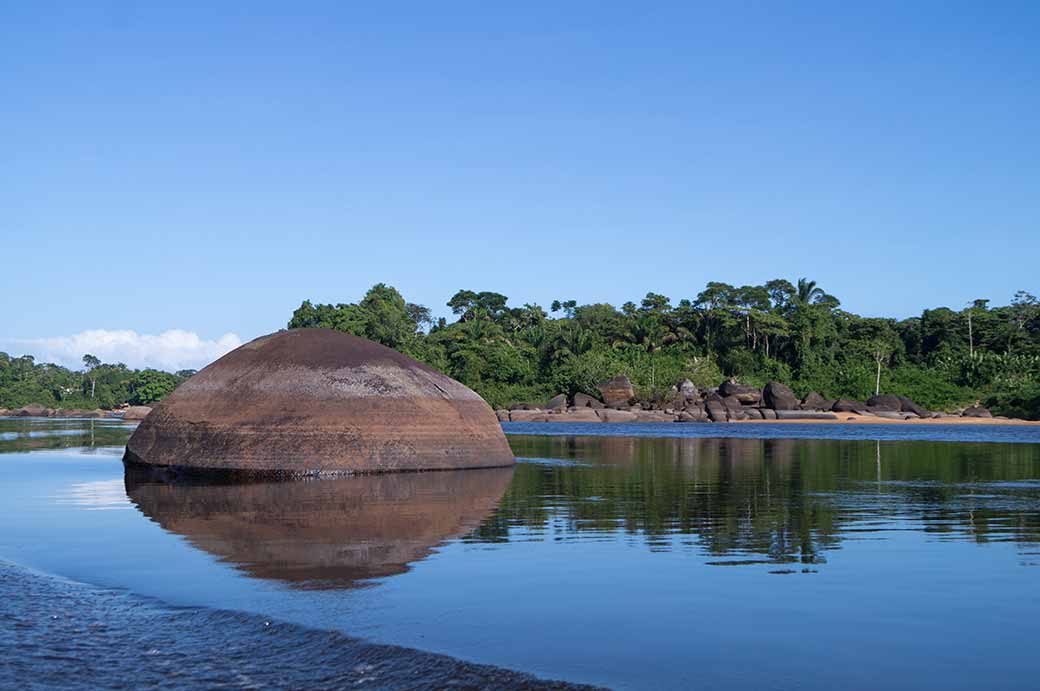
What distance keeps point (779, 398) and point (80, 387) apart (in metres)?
113

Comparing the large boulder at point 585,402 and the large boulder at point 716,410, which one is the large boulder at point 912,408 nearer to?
the large boulder at point 716,410

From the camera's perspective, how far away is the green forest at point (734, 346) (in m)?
97.8

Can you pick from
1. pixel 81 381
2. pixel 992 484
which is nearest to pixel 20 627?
pixel 992 484

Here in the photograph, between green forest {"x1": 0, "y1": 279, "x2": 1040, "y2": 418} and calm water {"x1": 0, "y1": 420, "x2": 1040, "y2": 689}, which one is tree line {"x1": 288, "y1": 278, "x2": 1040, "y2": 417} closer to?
green forest {"x1": 0, "y1": 279, "x2": 1040, "y2": 418}

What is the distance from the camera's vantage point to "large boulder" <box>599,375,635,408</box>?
92.9m

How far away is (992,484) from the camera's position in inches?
901

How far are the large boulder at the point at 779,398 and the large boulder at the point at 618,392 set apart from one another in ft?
39.7

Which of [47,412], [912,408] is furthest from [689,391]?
[47,412]

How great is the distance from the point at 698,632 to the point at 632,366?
9624 cm

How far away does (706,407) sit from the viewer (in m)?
87.3

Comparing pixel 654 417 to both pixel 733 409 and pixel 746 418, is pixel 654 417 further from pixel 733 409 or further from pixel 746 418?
pixel 746 418

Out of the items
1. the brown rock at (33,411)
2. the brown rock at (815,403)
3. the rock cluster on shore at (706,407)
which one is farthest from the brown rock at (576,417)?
the brown rock at (33,411)

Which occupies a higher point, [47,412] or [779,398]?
[779,398]

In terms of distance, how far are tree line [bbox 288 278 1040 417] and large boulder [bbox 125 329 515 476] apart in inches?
2813
